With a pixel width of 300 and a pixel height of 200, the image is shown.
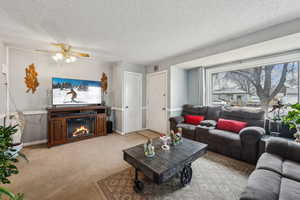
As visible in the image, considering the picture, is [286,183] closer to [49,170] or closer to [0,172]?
[0,172]

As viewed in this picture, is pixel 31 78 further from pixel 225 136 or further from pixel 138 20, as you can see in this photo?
pixel 225 136

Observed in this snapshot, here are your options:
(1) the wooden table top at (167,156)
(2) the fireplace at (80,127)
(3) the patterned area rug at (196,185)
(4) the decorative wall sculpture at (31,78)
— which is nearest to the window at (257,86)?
(3) the patterned area rug at (196,185)

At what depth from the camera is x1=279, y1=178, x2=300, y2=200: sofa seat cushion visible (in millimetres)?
1053

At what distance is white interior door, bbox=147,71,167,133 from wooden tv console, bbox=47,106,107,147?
5.34 feet

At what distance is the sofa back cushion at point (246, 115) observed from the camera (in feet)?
8.85

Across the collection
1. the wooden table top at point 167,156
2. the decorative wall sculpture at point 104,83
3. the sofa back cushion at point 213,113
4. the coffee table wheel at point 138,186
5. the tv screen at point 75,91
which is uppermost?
the decorative wall sculpture at point 104,83

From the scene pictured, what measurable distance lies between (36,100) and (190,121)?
4255mm

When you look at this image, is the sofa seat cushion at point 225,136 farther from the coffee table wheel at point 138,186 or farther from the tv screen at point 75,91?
the tv screen at point 75,91

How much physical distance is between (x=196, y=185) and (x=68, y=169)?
2.13 metres

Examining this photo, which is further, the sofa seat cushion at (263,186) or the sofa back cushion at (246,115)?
the sofa back cushion at (246,115)

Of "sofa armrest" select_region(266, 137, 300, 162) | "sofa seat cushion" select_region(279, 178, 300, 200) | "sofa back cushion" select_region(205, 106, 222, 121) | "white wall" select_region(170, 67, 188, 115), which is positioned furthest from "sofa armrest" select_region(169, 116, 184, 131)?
"sofa seat cushion" select_region(279, 178, 300, 200)

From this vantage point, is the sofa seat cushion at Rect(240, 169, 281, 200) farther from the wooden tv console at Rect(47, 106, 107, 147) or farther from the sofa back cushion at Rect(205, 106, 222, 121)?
the wooden tv console at Rect(47, 106, 107, 147)

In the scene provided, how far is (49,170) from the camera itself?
2.13 metres

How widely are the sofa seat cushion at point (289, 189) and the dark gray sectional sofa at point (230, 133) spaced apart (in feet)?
3.64
